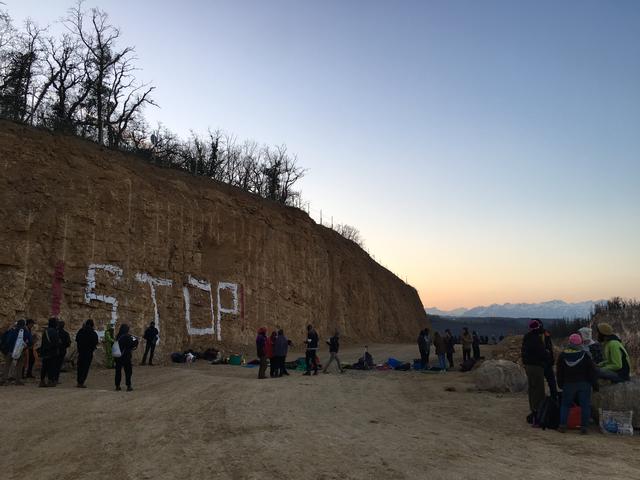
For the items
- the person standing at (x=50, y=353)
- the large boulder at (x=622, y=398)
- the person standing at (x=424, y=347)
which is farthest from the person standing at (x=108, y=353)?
the large boulder at (x=622, y=398)

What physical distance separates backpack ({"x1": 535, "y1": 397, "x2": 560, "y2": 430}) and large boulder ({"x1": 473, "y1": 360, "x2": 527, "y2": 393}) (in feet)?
15.6

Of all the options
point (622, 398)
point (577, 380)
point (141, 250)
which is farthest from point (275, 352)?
point (622, 398)

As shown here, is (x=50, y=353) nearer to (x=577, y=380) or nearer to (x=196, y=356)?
(x=196, y=356)

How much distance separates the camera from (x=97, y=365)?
55.8 feet

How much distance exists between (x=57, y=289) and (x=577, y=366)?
17629 millimetres

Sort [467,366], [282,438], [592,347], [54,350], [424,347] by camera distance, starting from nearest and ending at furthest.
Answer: [282,438] < [592,347] < [54,350] < [467,366] < [424,347]

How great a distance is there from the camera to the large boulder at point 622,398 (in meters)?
8.36

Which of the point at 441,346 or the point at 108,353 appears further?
the point at 441,346

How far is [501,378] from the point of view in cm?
1335

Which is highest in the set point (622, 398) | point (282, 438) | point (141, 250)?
point (141, 250)

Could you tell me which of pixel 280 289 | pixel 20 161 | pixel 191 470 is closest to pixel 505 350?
pixel 280 289

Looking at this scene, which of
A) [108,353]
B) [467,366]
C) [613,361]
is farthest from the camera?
[467,366]

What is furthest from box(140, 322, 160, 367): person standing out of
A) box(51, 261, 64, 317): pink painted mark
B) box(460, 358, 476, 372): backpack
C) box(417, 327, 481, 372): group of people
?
box(460, 358, 476, 372): backpack

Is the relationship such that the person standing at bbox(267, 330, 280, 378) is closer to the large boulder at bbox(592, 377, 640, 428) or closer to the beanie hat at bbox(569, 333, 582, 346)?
the beanie hat at bbox(569, 333, 582, 346)
